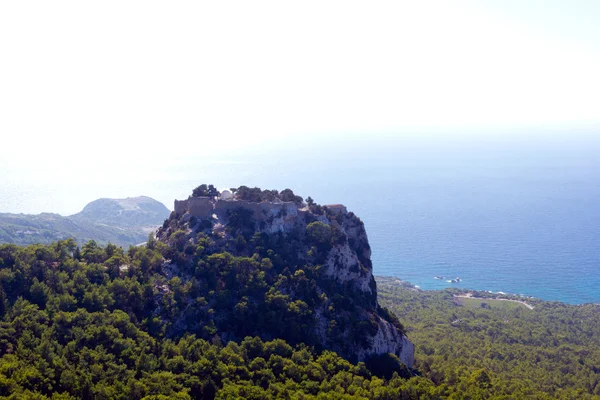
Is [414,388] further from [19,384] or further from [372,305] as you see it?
[19,384]

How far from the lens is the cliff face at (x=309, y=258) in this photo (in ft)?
148

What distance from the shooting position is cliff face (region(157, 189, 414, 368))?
4506cm

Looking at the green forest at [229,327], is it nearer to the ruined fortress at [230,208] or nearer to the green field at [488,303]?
the ruined fortress at [230,208]

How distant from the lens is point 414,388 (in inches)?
1448

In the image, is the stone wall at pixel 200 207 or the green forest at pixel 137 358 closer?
the green forest at pixel 137 358

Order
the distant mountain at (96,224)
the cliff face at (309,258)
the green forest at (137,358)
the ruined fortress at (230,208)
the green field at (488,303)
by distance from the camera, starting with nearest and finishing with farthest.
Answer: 1. the green forest at (137,358)
2. the cliff face at (309,258)
3. the ruined fortress at (230,208)
4. the green field at (488,303)
5. the distant mountain at (96,224)

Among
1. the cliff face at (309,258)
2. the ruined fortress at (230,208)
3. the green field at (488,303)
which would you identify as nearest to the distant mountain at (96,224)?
the ruined fortress at (230,208)

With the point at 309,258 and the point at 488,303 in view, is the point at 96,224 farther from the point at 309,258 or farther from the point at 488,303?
the point at 488,303

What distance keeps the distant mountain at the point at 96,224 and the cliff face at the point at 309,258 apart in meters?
58.7

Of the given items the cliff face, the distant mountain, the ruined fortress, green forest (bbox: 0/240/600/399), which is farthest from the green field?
the distant mountain

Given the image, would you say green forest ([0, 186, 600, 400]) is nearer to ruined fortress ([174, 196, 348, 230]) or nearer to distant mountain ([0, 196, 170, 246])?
ruined fortress ([174, 196, 348, 230])

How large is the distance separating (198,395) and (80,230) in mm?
111410

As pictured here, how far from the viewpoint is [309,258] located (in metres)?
52.2

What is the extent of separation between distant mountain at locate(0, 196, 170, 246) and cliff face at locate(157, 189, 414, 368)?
5872cm
